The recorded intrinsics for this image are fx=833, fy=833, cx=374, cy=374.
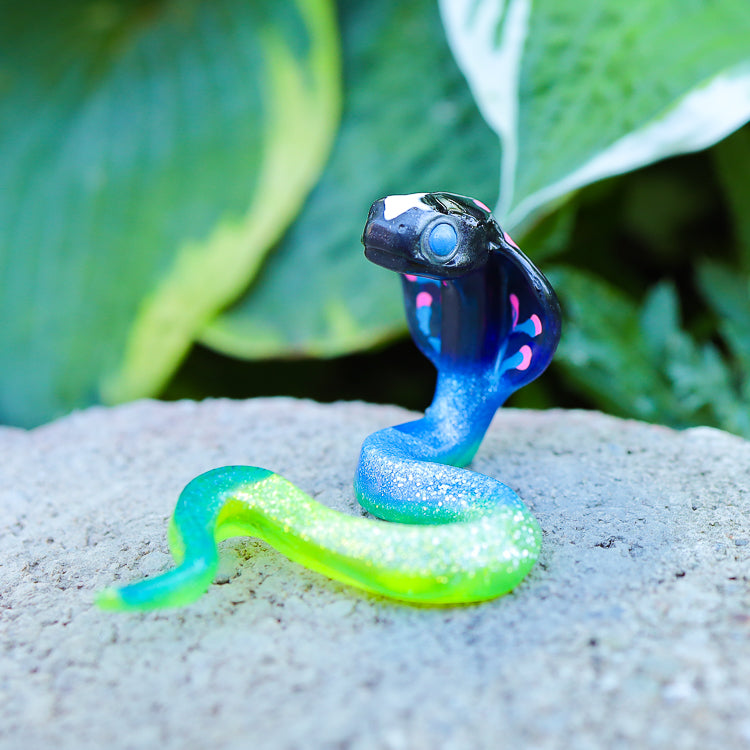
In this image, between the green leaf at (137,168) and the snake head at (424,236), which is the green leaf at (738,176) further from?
the snake head at (424,236)

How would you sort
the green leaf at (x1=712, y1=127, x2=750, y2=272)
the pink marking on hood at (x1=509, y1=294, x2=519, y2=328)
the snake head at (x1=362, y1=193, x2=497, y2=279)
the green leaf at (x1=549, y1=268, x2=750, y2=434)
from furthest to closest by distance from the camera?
the green leaf at (x1=712, y1=127, x2=750, y2=272), the green leaf at (x1=549, y1=268, x2=750, y2=434), the pink marking on hood at (x1=509, y1=294, x2=519, y2=328), the snake head at (x1=362, y1=193, x2=497, y2=279)

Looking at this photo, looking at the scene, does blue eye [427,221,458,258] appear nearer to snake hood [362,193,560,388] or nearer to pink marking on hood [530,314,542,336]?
snake hood [362,193,560,388]

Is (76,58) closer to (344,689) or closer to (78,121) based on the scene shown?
(78,121)

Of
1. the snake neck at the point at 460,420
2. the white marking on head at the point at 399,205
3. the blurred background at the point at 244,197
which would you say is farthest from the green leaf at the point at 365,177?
the white marking on head at the point at 399,205

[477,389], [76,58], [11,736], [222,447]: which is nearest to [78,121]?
[76,58]

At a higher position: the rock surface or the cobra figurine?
the cobra figurine

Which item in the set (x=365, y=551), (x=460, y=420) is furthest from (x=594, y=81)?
(x=365, y=551)

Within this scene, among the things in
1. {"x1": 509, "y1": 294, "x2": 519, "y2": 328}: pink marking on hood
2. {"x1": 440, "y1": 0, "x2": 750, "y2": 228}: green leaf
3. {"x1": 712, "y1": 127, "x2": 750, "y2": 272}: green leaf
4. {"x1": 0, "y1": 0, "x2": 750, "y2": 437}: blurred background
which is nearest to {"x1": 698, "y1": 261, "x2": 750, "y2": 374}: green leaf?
{"x1": 0, "y1": 0, "x2": 750, "y2": 437}: blurred background

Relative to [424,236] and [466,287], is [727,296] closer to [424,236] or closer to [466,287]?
[466,287]
